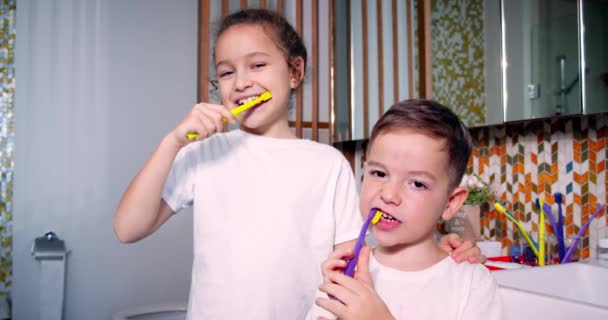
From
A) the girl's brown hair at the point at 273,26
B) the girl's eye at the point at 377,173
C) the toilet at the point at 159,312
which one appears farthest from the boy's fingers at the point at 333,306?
the toilet at the point at 159,312

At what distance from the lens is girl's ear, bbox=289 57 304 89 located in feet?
3.40

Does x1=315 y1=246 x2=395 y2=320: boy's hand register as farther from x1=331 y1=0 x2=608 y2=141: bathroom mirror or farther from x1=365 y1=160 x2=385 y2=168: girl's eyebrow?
x1=331 y1=0 x2=608 y2=141: bathroom mirror

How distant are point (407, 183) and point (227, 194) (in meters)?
0.39

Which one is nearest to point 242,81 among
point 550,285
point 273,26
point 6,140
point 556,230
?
point 273,26

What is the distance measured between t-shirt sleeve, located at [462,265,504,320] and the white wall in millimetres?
1592

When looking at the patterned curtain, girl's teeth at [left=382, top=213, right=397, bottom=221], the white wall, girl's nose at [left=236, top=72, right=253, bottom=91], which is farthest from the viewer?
the patterned curtain

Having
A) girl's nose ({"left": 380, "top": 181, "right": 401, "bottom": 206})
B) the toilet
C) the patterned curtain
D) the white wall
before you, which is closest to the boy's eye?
girl's nose ({"left": 380, "top": 181, "right": 401, "bottom": 206})

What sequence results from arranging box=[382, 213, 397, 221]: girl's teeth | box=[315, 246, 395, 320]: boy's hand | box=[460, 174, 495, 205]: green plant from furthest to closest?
1. box=[460, 174, 495, 205]: green plant
2. box=[382, 213, 397, 221]: girl's teeth
3. box=[315, 246, 395, 320]: boy's hand

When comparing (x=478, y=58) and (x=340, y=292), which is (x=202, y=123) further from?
(x=478, y=58)

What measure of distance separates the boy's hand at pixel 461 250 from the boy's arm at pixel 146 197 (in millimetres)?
482

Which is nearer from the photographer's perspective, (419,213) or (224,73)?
(419,213)

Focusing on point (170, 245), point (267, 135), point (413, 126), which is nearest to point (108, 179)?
point (170, 245)

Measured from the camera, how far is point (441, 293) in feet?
2.14

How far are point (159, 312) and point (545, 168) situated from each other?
1.34 meters
